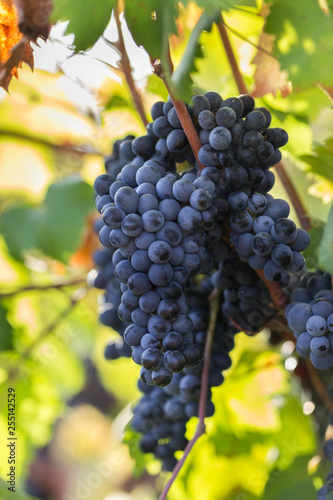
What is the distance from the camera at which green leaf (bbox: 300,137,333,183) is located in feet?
2.43

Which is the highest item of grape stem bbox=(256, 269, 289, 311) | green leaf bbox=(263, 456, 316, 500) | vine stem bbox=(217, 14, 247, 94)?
vine stem bbox=(217, 14, 247, 94)

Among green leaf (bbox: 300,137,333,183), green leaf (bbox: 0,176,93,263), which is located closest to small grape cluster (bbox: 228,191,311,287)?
green leaf (bbox: 300,137,333,183)

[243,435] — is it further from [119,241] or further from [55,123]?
[55,123]

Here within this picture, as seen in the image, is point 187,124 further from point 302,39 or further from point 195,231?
point 302,39

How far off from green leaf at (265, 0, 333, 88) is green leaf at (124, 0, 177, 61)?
0.59ft

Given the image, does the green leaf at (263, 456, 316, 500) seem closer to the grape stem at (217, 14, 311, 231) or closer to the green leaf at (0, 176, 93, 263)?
→ the grape stem at (217, 14, 311, 231)

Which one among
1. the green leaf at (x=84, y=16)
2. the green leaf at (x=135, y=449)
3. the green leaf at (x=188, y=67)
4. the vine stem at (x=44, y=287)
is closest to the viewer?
the green leaf at (x=188, y=67)

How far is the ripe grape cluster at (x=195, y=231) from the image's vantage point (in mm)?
517

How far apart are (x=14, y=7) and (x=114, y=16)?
132mm

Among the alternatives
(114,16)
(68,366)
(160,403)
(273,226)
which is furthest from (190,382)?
(68,366)

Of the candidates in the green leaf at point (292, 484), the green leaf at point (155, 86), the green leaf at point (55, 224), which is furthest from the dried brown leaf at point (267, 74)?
the green leaf at point (292, 484)

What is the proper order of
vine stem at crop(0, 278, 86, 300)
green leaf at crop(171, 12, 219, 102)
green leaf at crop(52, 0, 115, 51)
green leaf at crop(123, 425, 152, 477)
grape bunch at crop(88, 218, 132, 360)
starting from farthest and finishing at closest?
vine stem at crop(0, 278, 86, 300) < green leaf at crop(123, 425, 152, 477) < grape bunch at crop(88, 218, 132, 360) < green leaf at crop(52, 0, 115, 51) < green leaf at crop(171, 12, 219, 102)

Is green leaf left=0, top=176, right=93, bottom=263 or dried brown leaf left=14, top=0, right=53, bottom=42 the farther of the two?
green leaf left=0, top=176, right=93, bottom=263

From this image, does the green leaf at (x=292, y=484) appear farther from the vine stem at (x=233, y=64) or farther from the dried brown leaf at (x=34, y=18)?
the dried brown leaf at (x=34, y=18)
